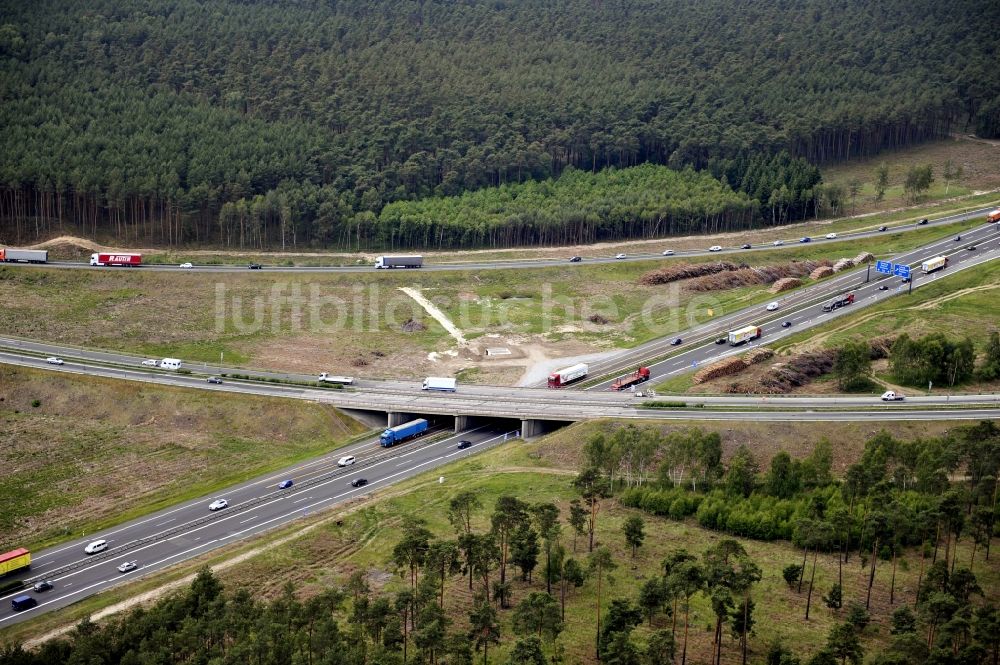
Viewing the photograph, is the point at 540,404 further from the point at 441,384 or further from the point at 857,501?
the point at 857,501

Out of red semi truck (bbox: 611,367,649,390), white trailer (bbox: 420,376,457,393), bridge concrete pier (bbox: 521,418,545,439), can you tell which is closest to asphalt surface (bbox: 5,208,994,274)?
white trailer (bbox: 420,376,457,393)

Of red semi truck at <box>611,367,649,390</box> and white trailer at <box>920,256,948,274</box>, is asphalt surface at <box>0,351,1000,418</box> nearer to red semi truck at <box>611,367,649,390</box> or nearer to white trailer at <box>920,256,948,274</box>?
red semi truck at <box>611,367,649,390</box>

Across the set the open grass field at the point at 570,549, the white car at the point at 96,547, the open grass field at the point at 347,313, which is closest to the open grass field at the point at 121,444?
the white car at the point at 96,547

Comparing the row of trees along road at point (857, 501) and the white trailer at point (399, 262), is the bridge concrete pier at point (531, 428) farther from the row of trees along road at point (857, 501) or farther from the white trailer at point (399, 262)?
the white trailer at point (399, 262)

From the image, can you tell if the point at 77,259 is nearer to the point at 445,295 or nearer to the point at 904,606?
the point at 445,295

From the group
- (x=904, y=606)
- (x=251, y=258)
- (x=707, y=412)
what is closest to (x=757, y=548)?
(x=904, y=606)

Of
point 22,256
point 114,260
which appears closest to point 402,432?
point 114,260
